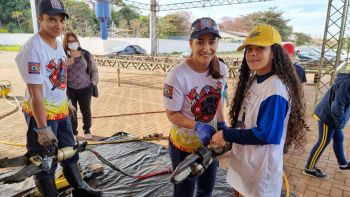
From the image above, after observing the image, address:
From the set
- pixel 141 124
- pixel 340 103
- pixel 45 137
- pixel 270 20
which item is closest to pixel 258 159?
pixel 45 137

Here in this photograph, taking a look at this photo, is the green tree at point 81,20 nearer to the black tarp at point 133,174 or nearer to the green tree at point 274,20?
the green tree at point 274,20

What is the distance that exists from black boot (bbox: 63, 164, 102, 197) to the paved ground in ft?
5.99

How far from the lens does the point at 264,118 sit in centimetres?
138

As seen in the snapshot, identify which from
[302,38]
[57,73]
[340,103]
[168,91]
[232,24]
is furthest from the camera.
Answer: [232,24]

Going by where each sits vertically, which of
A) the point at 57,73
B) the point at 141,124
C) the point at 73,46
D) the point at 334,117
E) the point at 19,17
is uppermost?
the point at 19,17

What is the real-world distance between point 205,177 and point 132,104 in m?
5.49

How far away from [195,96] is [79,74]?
2.97m

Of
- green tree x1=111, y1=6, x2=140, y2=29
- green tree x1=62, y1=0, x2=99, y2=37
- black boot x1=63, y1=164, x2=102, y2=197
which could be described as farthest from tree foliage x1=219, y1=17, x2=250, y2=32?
black boot x1=63, y1=164, x2=102, y2=197

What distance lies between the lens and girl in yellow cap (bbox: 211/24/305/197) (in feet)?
4.60

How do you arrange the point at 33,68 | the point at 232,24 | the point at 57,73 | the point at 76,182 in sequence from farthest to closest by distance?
the point at 232,24 → the point at 76,182 → the point at 57,73 → the point at 33,68

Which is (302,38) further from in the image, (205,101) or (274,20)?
(205,101)

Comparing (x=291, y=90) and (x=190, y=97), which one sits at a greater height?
(x=291, y=90)

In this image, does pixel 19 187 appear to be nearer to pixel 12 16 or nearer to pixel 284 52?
pixel 284 52

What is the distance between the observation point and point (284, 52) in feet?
5.03
